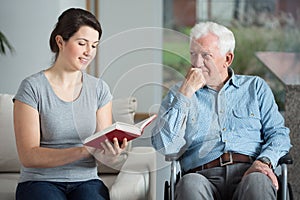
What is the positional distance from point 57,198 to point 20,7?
6.37ft

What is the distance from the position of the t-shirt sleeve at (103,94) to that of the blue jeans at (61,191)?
0.33 metres

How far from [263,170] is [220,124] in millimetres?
319

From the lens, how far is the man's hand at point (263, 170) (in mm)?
2703

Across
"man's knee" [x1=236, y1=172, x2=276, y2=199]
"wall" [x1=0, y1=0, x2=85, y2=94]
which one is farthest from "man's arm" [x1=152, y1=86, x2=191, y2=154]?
"wall" [x1=0, y1=0, x2=85, y2=94]

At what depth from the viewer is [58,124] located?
266 centimetres

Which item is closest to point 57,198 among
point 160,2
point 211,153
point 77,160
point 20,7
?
point 77,160

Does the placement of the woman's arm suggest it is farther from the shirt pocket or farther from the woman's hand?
the shirt pocket

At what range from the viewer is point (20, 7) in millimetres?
4176

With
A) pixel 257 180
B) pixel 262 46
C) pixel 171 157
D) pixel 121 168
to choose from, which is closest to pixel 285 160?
pixel 257 180

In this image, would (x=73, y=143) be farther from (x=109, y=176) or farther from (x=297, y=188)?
(x=297, y=188)

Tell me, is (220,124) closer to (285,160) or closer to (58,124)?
(285,160)

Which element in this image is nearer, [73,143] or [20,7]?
[73,143]

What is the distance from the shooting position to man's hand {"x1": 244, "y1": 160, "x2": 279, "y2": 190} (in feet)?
8.87

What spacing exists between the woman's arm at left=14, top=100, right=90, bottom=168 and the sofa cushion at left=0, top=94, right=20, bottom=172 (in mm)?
637
